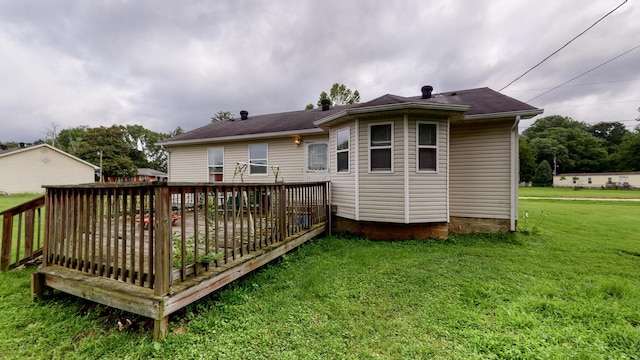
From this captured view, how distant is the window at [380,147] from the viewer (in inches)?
227

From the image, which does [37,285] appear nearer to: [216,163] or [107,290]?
[107,290]

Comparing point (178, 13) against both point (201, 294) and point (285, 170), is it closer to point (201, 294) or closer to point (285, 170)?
point (285, 170)

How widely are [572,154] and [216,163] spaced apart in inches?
2746

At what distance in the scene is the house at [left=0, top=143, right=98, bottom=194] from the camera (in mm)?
18688

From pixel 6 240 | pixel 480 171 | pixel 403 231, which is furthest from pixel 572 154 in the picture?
pixel 6 240

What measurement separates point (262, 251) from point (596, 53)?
50.3 feet

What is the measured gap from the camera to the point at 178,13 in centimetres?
857

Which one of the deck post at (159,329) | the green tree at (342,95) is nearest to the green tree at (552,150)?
the green tree at (342,95)

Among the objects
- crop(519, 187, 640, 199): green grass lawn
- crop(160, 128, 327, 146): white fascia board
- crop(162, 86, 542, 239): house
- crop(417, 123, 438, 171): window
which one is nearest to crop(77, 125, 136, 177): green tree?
crop(160, 128, 327, 146): white fascia board

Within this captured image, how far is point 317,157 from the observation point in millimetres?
8312

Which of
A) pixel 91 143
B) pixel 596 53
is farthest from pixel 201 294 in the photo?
pixel 91 143

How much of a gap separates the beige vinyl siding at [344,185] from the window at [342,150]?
0.31 ft

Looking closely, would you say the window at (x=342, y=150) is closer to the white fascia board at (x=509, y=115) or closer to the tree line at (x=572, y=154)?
the white fascia board at (x=509, y=115)

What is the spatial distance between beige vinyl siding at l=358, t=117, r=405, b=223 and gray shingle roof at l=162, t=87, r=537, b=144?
28.7 inches
